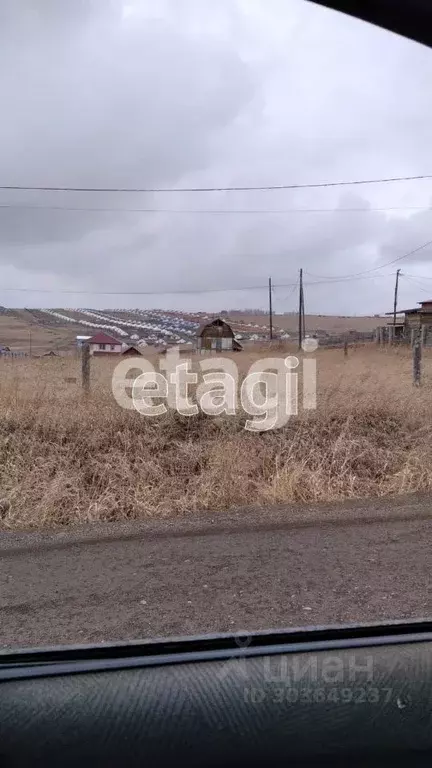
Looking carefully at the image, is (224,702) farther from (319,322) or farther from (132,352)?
(319,322)

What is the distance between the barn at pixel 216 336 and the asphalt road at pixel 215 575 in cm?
2822

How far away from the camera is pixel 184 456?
7.41 metres

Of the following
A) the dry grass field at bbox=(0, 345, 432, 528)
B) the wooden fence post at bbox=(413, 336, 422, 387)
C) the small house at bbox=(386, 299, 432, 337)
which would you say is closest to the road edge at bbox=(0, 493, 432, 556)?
the dry grass field at bbox=(0, 345, 432, 528)

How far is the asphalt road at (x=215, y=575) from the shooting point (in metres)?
3.57

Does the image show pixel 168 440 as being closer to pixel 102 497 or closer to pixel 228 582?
pixel 102 497

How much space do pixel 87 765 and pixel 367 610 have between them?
2477 millimetres

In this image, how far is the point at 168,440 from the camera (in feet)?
25.3

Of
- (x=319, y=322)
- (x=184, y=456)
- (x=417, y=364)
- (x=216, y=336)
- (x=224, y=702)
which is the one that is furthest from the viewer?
(x=319, y=322)

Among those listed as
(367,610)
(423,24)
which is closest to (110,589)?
(367,610)

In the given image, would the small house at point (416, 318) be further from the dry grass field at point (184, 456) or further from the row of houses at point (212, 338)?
the dry grass field at point (184, 456)

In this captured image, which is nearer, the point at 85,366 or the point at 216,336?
the point at 85,366

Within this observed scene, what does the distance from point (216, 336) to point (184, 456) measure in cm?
3027

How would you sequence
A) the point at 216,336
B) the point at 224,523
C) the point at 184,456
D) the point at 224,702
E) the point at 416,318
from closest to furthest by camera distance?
the point at 224,702 → the point at 224,523 → the point at 184,456 → the point at 216,336 → the point at 416,318

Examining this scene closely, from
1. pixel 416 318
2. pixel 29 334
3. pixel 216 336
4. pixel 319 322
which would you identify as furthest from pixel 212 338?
pixel 319 322
